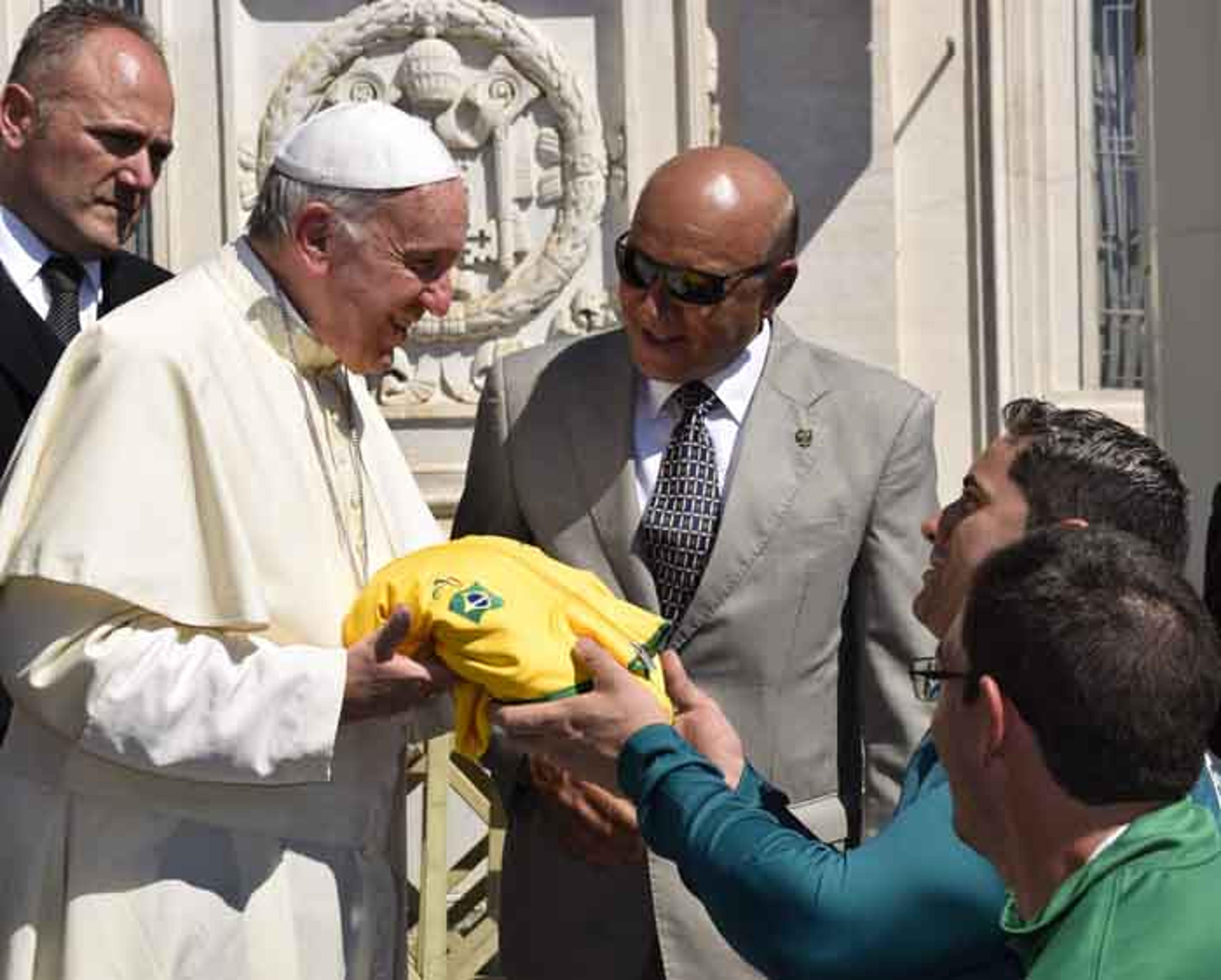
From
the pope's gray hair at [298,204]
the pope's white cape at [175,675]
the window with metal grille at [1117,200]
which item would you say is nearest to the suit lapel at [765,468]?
the pope's white cape at [175,675]

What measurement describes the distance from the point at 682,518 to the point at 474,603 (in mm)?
854

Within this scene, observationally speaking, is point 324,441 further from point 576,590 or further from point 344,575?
point 576,590

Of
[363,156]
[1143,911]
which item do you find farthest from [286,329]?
[1143,911]

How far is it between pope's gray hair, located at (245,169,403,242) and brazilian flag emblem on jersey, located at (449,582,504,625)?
A: 52 cm

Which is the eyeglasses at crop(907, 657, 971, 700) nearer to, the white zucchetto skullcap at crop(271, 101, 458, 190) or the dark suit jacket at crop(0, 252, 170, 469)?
the white zucchetto skullcap at crop(271, 101, 458, 190)

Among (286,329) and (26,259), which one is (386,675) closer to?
(286,329)

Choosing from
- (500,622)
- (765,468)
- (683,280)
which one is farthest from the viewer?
(765,468)

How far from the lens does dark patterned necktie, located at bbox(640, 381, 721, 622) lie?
4.41m

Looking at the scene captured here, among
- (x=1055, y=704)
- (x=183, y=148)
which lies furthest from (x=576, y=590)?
(x=183, y=148)

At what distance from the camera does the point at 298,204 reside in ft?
12.7

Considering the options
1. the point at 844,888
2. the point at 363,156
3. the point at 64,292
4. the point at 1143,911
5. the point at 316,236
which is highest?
the point at 363,156

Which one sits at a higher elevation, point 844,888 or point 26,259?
point 26,259

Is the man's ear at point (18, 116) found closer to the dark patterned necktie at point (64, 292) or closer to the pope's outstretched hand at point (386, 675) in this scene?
the dark patterned necktie at point (64, 292)

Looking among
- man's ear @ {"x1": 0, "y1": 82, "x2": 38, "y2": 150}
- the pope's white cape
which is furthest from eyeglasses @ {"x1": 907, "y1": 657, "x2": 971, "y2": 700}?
man's ear @ {"x1": 0, "y1": 82, "x2": 38, "y2": 150}
